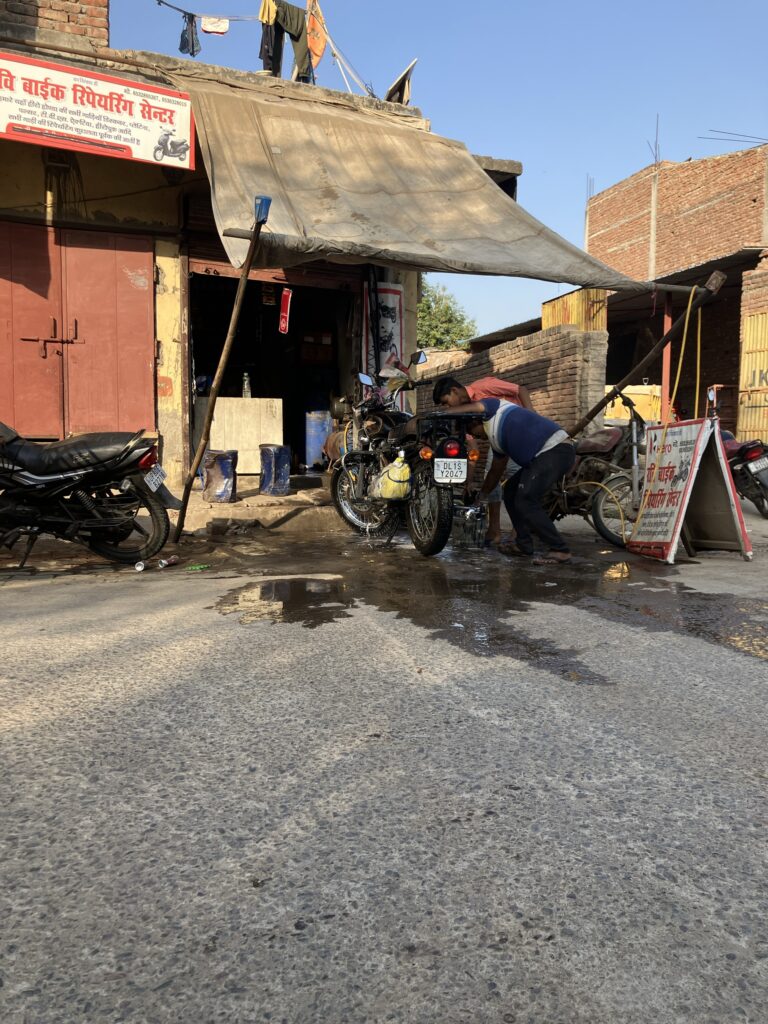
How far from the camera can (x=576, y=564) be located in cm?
591

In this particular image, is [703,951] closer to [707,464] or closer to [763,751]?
[763,751]

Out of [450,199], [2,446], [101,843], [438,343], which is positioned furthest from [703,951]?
[438,343]

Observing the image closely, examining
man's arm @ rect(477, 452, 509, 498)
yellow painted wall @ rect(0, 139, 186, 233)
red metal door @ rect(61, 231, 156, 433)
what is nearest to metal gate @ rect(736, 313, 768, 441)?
man's arm @ rect(477, 452, 509, 498)

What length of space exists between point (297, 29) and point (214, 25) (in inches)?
57.7

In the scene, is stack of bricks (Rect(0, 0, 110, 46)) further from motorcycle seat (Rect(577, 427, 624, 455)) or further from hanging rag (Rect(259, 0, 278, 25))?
motorcycle seat (Rect(577, 427, 624, 455))

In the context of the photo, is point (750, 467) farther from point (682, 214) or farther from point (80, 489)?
point (682, 214)

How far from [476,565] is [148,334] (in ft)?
16.7

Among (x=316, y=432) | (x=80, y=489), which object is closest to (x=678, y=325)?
(x=80, y=489)

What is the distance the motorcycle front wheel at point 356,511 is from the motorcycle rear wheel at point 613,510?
1.91 m

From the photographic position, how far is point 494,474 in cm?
687

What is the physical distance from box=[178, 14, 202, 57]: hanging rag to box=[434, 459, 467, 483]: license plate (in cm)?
708

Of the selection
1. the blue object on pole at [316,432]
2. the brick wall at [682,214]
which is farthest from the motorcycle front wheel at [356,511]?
the brick wall at [682,214]

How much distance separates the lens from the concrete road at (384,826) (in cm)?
127

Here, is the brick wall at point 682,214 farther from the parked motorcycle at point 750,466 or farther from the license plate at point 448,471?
the license plate at point 448,471
